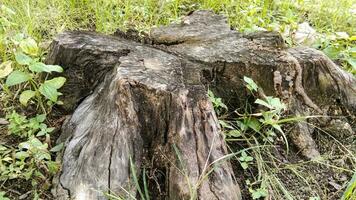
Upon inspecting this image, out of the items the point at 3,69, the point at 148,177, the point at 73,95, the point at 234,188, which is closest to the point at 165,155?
the point at 148,177

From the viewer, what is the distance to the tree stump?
1.55 meters

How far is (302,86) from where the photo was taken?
2068 mm

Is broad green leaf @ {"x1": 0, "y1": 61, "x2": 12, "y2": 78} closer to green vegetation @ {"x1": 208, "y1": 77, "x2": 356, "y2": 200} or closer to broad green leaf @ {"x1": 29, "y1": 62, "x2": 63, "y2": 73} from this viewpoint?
broad green leaf @ {"x1": 29, "y1": 62, "x2": 63, "y2": 73}

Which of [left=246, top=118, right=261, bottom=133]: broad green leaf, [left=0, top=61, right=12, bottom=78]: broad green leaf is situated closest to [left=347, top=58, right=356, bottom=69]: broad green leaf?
[left=246, top=118, right=261, bottom=133]: broad green leaf

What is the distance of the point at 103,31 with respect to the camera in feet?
8.33

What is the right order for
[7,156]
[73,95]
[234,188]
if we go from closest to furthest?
[234,188] < [7,156] < [73,95]

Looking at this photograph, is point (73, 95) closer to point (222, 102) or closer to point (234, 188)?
point (222, 102)

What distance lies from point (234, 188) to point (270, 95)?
62cm

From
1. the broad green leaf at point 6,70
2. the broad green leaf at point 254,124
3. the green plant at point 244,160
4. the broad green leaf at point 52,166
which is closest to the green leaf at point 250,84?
the broad green leaf at point 254,124

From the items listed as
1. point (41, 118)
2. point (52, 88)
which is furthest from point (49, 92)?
point (41, 118)

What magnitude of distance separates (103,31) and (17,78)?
2.74 ft

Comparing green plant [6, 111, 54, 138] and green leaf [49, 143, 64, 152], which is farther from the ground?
green plant [6, 111, 54, 138]

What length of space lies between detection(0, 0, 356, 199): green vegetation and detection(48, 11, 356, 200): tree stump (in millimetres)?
104

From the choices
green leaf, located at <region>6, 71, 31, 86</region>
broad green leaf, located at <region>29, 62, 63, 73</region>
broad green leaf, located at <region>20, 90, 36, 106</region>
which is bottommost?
broad green leaf, located at <region>20, 90, 36, 106</region>
